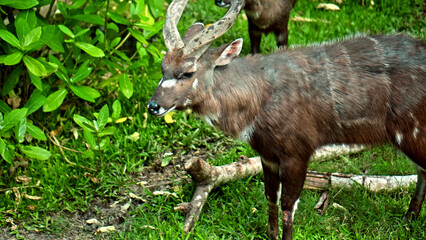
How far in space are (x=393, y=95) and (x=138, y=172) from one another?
2416mm

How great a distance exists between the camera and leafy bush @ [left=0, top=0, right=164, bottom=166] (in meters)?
4.85

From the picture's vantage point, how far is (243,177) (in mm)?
5402

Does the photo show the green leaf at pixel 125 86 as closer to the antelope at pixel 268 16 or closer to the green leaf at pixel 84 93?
the green leaf at pixel 84 93

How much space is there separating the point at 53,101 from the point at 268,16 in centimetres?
246

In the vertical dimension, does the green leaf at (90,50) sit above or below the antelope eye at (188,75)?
below

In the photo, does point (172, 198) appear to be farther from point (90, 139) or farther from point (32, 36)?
point (32, 36)

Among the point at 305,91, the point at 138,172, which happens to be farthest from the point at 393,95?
the point at 138,172

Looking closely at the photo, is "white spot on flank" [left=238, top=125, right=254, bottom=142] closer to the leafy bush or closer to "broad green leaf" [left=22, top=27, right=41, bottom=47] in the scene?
the leafy bush

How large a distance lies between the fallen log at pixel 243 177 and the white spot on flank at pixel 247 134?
0.71 meters

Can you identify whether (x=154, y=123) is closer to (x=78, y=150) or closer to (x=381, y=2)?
(x=78, y=150)

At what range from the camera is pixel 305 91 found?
4.31 metres

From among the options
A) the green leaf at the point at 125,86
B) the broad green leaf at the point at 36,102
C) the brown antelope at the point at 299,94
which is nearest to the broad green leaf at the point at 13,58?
the broad green leaf at the point at 36,102

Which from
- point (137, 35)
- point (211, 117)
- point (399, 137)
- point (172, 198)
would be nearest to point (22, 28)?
point (137, 35)

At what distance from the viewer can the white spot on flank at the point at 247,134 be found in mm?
4277
